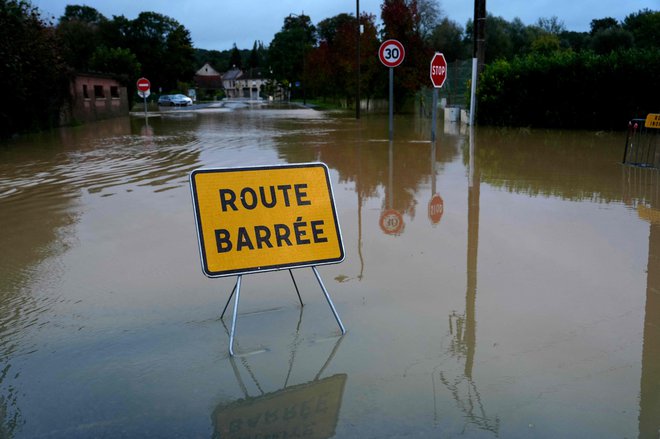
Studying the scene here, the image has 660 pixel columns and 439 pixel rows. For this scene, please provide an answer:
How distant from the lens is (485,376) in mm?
3627

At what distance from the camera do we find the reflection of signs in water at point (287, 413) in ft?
10.3

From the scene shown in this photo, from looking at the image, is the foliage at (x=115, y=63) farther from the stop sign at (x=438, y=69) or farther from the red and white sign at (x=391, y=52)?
the stop sign at (x=438, y=69)

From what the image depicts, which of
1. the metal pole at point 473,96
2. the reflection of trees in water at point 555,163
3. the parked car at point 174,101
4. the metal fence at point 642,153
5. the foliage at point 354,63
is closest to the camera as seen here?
the reflection of trees in water at point 555,163

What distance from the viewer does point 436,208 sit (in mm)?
8328

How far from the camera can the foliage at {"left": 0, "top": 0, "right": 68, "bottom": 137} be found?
68.0ft

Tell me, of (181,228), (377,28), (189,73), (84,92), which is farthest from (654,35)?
(181,228)

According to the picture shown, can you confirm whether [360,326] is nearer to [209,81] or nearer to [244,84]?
[209,81]

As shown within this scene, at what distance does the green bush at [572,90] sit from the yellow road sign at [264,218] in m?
18.4

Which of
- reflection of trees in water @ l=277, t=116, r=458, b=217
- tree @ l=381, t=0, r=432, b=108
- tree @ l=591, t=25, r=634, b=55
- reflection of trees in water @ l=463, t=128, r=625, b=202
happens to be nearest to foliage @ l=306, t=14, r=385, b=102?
tree @ l=381, t=0, r=432, b=108

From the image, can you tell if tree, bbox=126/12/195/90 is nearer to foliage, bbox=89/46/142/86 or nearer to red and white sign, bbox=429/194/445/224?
foliage, bbox=89/46/142/86

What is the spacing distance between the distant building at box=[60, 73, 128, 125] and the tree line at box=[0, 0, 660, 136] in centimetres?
97

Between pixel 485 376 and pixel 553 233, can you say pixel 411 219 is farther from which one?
pixel 485 376

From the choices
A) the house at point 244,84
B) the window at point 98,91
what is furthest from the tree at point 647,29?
the house at point 244,84

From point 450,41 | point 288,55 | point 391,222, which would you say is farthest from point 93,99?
point 288,55
